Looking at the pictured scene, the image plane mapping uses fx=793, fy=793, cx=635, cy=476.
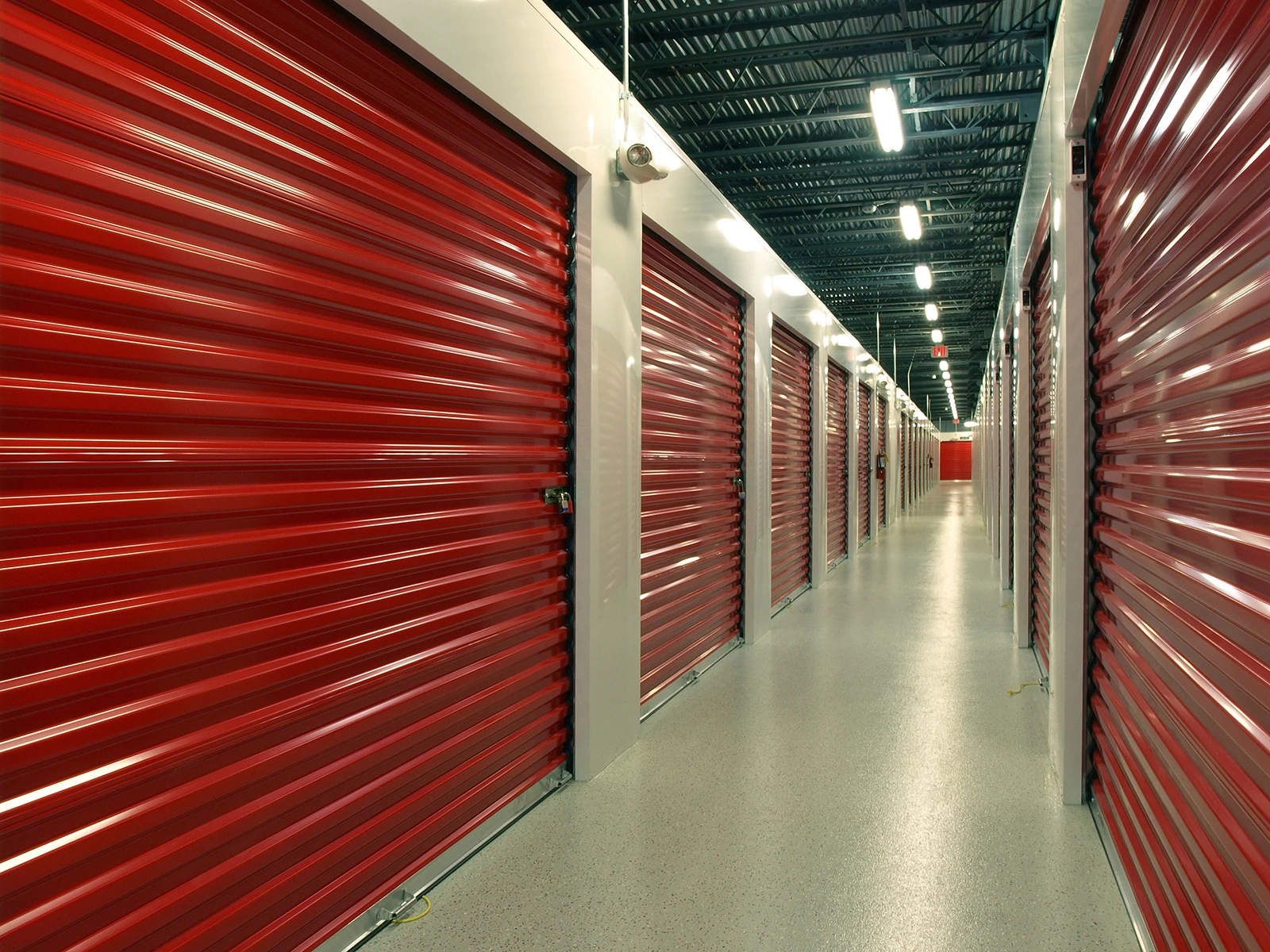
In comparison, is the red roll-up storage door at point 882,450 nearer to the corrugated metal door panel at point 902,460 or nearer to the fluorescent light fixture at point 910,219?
the corrugated metal door panel at point 902,460

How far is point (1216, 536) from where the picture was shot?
1625 mm

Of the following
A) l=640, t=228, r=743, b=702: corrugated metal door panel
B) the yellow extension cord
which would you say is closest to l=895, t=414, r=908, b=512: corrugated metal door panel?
l=640, t=228, r=743, b=702: corrugated metal door panel

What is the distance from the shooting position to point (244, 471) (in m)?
1.94

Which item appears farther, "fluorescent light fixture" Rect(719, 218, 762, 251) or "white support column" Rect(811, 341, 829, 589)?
"white support column" Rect(811, 341, 829, 589)

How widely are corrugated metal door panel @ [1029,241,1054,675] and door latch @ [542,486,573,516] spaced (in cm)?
277

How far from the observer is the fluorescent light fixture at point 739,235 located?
5.16 m

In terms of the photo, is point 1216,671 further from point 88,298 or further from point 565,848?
point 88,298

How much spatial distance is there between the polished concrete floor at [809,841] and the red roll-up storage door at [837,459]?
5456mm

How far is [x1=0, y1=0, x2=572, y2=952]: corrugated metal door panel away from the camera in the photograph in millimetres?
1542

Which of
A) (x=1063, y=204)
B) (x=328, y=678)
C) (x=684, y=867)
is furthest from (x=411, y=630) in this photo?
(x=1063, y=204)

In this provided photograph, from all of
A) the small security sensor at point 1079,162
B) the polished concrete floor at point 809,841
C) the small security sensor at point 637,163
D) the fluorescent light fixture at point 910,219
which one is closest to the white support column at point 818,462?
the fluorescent light fixture at point 910,219

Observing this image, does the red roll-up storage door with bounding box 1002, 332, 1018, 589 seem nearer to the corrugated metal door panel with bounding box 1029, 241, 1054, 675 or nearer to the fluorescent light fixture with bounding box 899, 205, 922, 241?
the corrugated metal door panel with bounding box 1029, 241, 1054, 675

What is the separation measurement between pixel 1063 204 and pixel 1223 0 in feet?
4.99

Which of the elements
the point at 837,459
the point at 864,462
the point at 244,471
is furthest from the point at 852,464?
the point at 244,471
